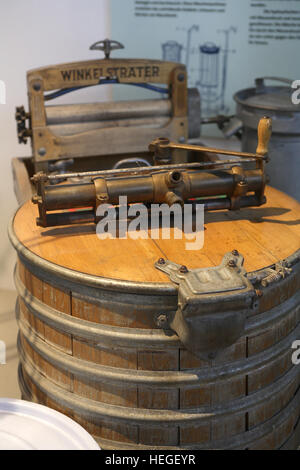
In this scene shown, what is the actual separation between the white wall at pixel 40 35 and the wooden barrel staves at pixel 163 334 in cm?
190

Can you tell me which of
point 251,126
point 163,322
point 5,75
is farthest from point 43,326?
point 5,75

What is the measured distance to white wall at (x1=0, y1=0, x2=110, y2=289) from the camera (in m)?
3.79

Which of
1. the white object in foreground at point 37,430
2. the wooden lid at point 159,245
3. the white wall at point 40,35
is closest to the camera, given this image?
the white object in foreground at point 37,430

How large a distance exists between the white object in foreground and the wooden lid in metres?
0.47

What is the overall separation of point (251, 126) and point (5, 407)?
6.79ft

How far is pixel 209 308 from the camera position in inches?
73.1

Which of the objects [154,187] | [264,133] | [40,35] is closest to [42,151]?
[154,187]

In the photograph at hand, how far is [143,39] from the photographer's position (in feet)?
12.9

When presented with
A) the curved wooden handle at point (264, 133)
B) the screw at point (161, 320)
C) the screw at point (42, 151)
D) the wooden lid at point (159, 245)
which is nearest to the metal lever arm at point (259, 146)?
the curved wooden handle at point (264, 133)

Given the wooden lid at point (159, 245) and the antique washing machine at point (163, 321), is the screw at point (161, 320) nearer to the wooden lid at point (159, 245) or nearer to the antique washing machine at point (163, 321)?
the antique washing machine at point (163, 321)

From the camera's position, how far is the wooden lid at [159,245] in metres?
2.05

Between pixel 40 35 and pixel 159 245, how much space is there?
7.26ft

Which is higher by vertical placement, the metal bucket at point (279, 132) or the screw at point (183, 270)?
the metal bucket at point (279, 132)

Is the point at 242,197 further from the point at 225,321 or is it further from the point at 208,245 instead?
the point at 225,321
